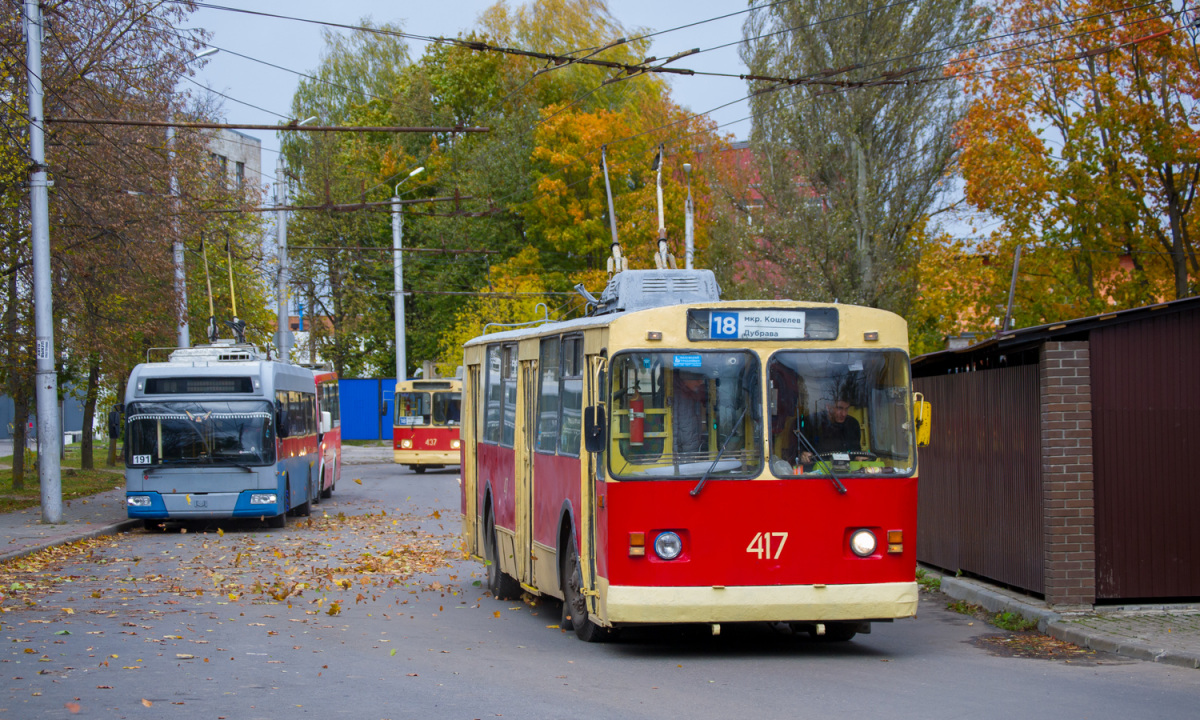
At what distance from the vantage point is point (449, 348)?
53.3 metres

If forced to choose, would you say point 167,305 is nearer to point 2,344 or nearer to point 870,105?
point 2,344

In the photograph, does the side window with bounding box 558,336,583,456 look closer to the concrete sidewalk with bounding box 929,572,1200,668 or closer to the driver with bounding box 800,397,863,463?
the driver with bounding box 800,397,863,463

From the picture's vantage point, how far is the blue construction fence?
59938 millimetres

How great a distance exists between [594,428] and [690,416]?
0.71 meters

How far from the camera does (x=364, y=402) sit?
2391 inches

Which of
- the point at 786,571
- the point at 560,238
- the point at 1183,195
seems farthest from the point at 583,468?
the point at 560,238

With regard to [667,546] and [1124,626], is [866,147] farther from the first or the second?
[667,546]

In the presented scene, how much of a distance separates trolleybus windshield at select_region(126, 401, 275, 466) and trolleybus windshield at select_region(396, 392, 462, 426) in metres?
17.6

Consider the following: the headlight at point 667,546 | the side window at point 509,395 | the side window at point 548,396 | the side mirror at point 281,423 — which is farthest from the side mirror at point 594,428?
the side mirror at point 281,423

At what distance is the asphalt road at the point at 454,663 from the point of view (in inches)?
310

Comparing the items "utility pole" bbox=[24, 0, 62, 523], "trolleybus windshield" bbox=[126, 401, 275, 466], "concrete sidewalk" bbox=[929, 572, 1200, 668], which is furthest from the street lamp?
"concrete sidewalk" bbox=[929, 572, 1200, 668]

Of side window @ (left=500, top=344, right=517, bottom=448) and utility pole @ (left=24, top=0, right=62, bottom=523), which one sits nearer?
side window @ (left=500, top=344, right=517, bottom=448)

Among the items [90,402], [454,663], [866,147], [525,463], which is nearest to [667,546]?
[454,663]

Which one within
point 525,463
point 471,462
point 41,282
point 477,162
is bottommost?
point 471,462
